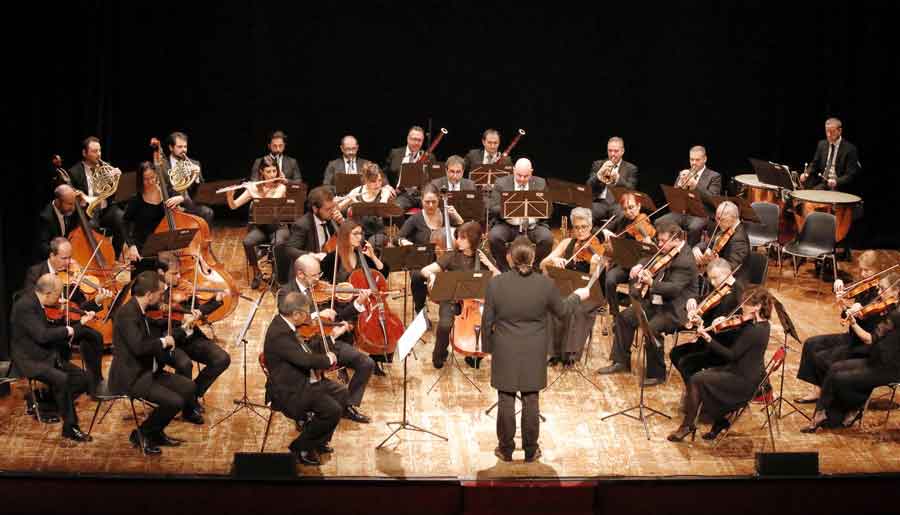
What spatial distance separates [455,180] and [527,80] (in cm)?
272

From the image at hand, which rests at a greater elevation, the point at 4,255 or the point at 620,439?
the point at 4,255

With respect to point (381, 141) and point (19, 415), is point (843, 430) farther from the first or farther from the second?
point (381, 141)

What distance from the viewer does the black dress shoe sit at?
22.8ft

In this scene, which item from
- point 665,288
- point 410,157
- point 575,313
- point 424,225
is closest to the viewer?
point 665,288

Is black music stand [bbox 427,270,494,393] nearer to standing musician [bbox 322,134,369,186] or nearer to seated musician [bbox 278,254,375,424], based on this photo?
seated musician [bbox 278,254,375,424]

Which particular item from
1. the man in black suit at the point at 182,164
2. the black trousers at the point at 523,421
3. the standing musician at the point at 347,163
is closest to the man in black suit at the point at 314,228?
the man in black suit at the point at 182,164

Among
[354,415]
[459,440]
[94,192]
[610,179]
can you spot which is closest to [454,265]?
[354,415]

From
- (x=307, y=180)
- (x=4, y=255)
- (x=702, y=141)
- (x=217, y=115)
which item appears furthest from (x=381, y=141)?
(x=4, y=255)

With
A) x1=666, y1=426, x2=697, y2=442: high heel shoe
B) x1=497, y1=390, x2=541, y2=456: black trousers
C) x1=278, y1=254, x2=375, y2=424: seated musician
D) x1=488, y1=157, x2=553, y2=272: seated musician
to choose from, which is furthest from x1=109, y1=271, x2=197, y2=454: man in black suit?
x1=488, y1=157, x2=553, y2=272: seated musician

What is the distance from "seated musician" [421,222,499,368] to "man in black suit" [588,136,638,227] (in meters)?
2.30

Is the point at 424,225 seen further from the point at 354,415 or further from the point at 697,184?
the point at 697,184

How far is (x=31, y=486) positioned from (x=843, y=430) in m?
4.99

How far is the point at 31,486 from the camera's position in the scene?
5.90 metres

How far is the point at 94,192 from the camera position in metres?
8.63
